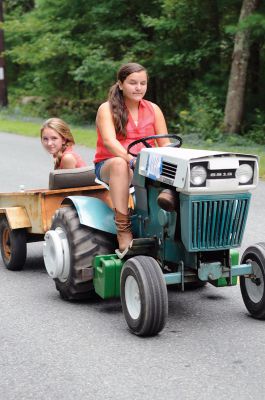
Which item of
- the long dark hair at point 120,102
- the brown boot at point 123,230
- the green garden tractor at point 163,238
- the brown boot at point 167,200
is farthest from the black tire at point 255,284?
the long dark hair at point 120,102

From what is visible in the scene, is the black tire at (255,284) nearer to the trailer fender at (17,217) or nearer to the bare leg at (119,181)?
the bare leg at (119,181)

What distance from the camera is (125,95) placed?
5398 mm

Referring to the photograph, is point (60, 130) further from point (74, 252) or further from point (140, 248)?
point (140, 248)

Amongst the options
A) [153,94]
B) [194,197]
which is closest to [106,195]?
[194,197]

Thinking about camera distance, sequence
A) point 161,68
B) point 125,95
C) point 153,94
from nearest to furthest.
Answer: point 125,95 < point 161,68 < point 153,94

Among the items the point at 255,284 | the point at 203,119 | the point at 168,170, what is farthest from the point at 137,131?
the point at 203,119

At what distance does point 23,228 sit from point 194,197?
2232 millimetres

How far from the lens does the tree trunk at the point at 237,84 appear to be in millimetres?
18703

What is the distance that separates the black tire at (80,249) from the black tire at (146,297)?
555mm

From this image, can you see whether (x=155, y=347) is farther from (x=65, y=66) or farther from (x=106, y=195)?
(x=65, y=66)

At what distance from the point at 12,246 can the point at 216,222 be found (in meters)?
2.27

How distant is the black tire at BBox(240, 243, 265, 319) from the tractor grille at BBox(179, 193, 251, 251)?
0.22 m

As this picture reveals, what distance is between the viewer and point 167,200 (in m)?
4.68

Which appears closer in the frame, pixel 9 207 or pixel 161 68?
pixel 9 207
